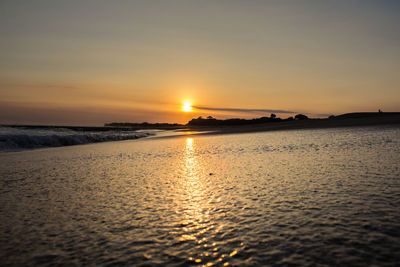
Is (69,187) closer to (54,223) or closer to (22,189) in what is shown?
(22,189)

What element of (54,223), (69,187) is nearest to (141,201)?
(54,223)

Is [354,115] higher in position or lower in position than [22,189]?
higher

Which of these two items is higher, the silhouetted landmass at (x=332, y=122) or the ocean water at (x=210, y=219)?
the silhouetted landmass at (x=332, y=122)

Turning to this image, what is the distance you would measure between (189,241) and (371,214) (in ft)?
5.88

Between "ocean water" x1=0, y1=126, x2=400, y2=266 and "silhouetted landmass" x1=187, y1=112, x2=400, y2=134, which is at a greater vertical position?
"silhouetted landmass" x1=187, y1=112, x2=400, y2=134

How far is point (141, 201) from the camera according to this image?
3488 mm

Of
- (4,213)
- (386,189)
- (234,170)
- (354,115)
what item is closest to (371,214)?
A: (386,189)

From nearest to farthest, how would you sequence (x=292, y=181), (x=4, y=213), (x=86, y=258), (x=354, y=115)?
(x=86, y=258)
(x=4, y=213)
(x=292, y=181)
(x=354, y=115)

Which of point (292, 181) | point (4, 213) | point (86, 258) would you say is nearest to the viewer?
point (86, 258)

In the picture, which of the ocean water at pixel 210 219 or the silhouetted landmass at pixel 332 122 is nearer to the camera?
the ocean water at pixel 210 219

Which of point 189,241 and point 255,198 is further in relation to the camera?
point 255,198

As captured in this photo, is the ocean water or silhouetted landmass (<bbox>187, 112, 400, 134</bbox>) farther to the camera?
silhouetted landmass (<bbox>187, 112, 400, 134</bbox>)

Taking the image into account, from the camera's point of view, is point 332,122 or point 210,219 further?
A: point 332,122

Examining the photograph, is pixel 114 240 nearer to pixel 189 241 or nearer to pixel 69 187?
pixel 189 241
